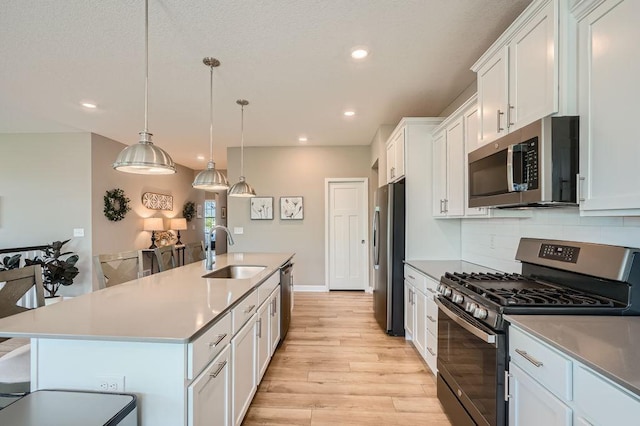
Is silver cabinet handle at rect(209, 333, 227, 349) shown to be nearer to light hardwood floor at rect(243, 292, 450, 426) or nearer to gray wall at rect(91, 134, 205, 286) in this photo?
light hardwood floor at rect(243, 292, 450, 426)

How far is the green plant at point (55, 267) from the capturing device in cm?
423

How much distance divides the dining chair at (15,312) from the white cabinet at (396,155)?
3232mm

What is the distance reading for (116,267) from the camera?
2.57 m

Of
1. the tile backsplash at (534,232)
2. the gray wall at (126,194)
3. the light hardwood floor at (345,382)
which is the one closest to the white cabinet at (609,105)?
the tile backsplash at (534,232)

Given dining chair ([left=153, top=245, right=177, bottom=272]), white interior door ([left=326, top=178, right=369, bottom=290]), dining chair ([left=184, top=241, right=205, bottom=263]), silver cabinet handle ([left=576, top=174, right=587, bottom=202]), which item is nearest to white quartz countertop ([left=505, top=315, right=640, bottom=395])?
silver cabinet handle ([left=576, top=174, right=587, bottom=202])

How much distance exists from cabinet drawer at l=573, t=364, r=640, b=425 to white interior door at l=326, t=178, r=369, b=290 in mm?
4737

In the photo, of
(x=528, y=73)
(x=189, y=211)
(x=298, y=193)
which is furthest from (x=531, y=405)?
(x=189, y=211)

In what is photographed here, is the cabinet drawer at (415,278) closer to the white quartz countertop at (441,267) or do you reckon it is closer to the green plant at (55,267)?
the white quartz countertop at (441,267)

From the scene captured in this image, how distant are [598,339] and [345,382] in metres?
1.91

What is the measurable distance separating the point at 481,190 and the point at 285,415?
2.06 metres

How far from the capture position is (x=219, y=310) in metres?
1.52

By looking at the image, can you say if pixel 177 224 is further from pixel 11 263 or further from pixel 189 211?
pixel 11 263

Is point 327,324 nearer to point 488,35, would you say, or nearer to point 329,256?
point 329,256

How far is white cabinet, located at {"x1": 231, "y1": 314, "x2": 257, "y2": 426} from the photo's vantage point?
175 centimetres
